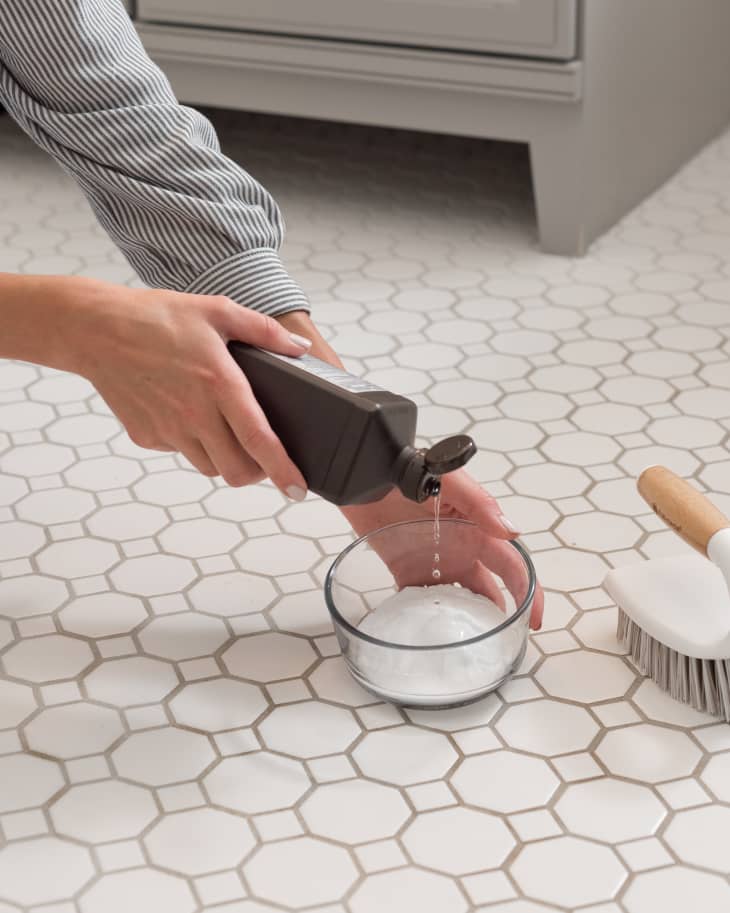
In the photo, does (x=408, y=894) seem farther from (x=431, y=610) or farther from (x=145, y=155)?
(x=145, y=155)

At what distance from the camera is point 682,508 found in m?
0.70

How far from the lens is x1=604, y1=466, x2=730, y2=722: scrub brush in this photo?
2.26 feet

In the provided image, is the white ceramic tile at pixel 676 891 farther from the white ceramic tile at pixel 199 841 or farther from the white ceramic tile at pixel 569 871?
the white ceramic tile at pixel 199 841

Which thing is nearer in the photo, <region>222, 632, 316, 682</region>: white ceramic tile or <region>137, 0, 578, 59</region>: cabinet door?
<region>222, 632, 316, 682</region>: white ceramic tile

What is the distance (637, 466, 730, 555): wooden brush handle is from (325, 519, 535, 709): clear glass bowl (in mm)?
77

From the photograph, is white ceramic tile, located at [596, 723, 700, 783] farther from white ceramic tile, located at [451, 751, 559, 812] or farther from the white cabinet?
the white cabinet

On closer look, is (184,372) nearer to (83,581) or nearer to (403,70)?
(83,581)

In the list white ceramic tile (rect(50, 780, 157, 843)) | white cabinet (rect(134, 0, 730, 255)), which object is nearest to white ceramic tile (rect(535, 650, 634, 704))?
white ceramic tile (rect(50, 780, 157, 843))

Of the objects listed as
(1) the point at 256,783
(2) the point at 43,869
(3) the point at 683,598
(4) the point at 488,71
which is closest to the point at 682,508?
(3) the point at 683,598

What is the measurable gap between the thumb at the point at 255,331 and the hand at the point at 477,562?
0.47 ft

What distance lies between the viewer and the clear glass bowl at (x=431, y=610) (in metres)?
0.71

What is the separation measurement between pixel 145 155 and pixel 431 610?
0.32 metres

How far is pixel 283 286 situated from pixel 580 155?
→ 0.61 meters

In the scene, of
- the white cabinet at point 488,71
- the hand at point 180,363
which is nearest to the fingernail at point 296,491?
the hand at point 180,363
